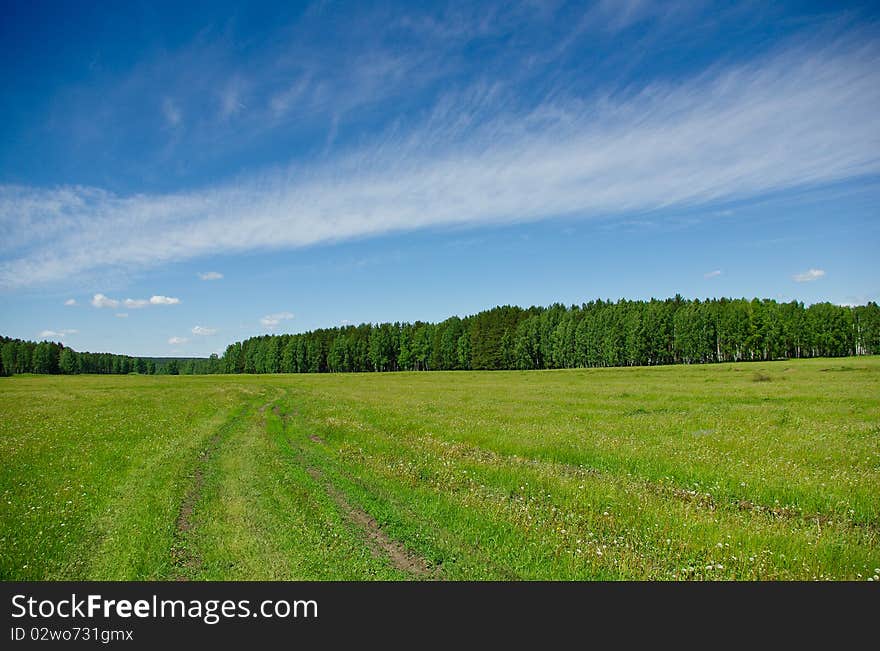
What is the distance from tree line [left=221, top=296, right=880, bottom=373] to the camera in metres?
124

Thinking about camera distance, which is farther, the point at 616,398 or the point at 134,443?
the point at 616,398

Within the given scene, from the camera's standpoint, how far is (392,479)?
13.6 meters

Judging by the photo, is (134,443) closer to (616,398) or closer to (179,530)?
(179,530)

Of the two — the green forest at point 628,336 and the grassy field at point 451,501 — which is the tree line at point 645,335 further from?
the grassy field at point 451,501

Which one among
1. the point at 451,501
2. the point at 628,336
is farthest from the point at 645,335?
the point at 451,501

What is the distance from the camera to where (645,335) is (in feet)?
408

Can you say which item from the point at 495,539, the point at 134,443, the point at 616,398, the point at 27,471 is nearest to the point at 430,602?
the point at 495,539

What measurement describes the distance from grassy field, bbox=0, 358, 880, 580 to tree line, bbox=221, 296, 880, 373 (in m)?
109

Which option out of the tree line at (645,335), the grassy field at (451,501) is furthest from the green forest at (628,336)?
the grassy field at (451,501)

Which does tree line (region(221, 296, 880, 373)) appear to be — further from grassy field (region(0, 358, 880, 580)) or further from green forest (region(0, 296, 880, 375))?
grassy field (region(0, 358, 880, 580))

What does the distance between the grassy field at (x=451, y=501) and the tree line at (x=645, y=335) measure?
10936 centimetres

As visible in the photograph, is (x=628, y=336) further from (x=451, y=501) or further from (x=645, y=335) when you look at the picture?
(x=451, y=501)

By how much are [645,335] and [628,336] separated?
439 cm

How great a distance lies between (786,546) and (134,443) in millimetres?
23190
